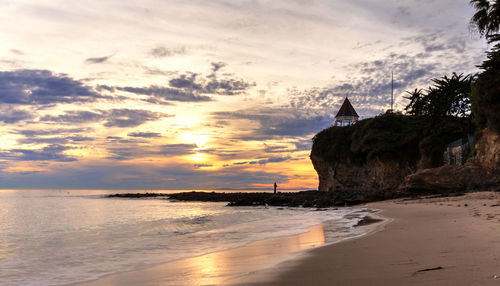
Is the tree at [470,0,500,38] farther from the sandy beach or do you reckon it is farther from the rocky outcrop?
the sandy beach

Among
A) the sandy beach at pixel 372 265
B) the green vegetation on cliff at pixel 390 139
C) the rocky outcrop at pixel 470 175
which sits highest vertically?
the green vegetation on cliff at pixel 390 139

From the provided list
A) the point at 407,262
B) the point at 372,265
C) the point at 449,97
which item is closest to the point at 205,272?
the point at 372,265

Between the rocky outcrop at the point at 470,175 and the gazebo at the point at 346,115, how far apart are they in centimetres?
4444

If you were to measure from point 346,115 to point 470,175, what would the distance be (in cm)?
4756

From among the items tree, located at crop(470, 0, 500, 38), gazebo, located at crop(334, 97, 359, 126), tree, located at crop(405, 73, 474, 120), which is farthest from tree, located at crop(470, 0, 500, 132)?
gazebo, located at crop(334, 97, 359, 126)

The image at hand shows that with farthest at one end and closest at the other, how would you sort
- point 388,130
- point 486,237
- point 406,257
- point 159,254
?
point 388,130 < point 159,254 < point 486,237 < point 406,257

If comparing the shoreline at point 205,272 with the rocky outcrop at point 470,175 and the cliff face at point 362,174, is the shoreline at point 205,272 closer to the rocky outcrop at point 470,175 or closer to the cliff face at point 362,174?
the rocky outcrop at point 470,175

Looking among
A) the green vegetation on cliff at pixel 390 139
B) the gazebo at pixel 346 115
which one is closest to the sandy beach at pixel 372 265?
the green vegetation on cliff at pixel 390 139

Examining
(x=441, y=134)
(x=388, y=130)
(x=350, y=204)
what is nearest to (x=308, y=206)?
(x=350, y=204)

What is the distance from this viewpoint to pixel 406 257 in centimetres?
474

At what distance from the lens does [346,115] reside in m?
66.9

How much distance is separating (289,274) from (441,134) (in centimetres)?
3640

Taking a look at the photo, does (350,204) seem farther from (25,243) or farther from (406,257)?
(406,257)

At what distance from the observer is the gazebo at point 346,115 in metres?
66.4
